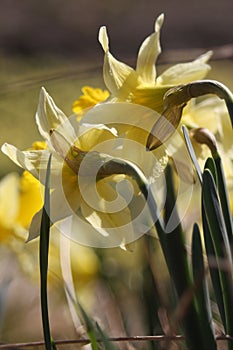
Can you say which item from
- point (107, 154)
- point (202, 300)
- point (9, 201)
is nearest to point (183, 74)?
point (107, 154)

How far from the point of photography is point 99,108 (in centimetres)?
74

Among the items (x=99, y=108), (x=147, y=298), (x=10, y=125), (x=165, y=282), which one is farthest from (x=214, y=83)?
(x=10, y=125)

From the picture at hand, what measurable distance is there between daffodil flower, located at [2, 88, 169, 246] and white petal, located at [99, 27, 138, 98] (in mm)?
27

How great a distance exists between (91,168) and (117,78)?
0.39 ft

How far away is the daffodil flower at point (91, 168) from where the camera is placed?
0.73 m

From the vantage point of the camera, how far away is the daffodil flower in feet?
2.39

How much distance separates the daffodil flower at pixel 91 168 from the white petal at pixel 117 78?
3cm

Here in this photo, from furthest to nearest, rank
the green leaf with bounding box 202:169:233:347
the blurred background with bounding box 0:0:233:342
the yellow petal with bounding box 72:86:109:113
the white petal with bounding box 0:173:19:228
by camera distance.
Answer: the blurred background with bounding box 0:0:233:342 → the white petal with bounding box 0:173:19:228 → the yellow petal with bounding box 72:86:109:113 → the green leaf with bounding box 202:169:233:347

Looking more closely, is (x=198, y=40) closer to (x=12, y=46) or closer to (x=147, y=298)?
(x=12, y=46)

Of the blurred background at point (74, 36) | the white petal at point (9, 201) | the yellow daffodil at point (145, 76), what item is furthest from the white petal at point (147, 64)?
the blurred background at point (74, 36)

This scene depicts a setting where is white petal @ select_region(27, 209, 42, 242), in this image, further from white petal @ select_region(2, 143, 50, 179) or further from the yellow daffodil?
the yellow daffodil

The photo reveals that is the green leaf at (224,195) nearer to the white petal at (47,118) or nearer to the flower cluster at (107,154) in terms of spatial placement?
the flower cluster at (107,154)

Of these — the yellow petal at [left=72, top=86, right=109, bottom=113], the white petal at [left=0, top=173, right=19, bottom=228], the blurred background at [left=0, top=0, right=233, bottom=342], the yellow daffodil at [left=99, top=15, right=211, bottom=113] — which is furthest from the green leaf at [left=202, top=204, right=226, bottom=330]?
the blurred background at [left=0, top=0, right=233, bottom=342]

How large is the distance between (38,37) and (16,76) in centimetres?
114
